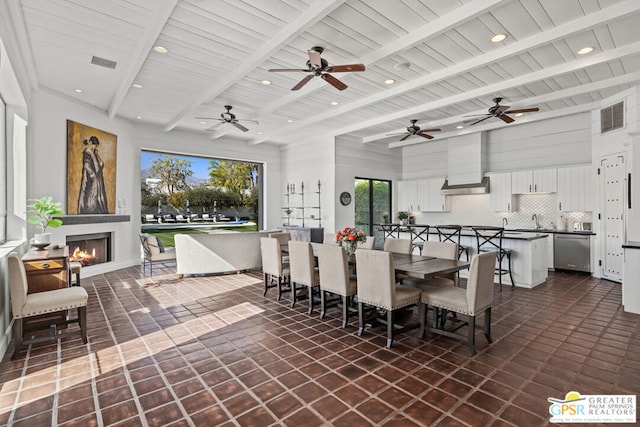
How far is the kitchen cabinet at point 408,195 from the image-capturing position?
964 cm

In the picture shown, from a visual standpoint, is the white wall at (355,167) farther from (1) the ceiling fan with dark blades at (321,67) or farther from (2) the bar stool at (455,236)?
(1) the ceiling fan with dark blades at (321,67)

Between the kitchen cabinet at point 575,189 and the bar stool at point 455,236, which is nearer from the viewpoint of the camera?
the bar stool at point 455,236

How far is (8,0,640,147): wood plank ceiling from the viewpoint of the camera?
3.29 m

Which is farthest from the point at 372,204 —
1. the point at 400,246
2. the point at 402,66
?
the point at 402,66

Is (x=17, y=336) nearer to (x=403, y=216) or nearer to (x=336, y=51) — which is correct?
(x=336, y=51)

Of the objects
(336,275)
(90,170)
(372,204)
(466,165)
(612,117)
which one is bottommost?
(336,275)

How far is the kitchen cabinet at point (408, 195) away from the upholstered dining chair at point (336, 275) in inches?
248

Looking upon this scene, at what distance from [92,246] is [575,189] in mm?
10116

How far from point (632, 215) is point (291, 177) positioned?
24.8 ft

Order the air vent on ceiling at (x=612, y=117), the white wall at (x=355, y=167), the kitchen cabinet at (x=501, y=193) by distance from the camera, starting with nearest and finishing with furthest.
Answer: the air vent on ceiling at (x=612, y=117) < the kitchen cabinet at (x=501, y=193) < the white wall at (x=355, y=167)

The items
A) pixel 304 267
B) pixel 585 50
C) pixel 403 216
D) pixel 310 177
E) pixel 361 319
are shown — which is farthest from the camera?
pixel 403 216

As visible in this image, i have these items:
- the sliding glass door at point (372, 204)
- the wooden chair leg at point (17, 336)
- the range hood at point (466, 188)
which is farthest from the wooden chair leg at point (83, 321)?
the range hood at point (466, 188)

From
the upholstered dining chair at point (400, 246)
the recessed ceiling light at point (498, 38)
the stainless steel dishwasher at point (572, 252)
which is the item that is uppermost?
the recessed ceiling light at point (498, 38)

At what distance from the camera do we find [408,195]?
9.84 m
